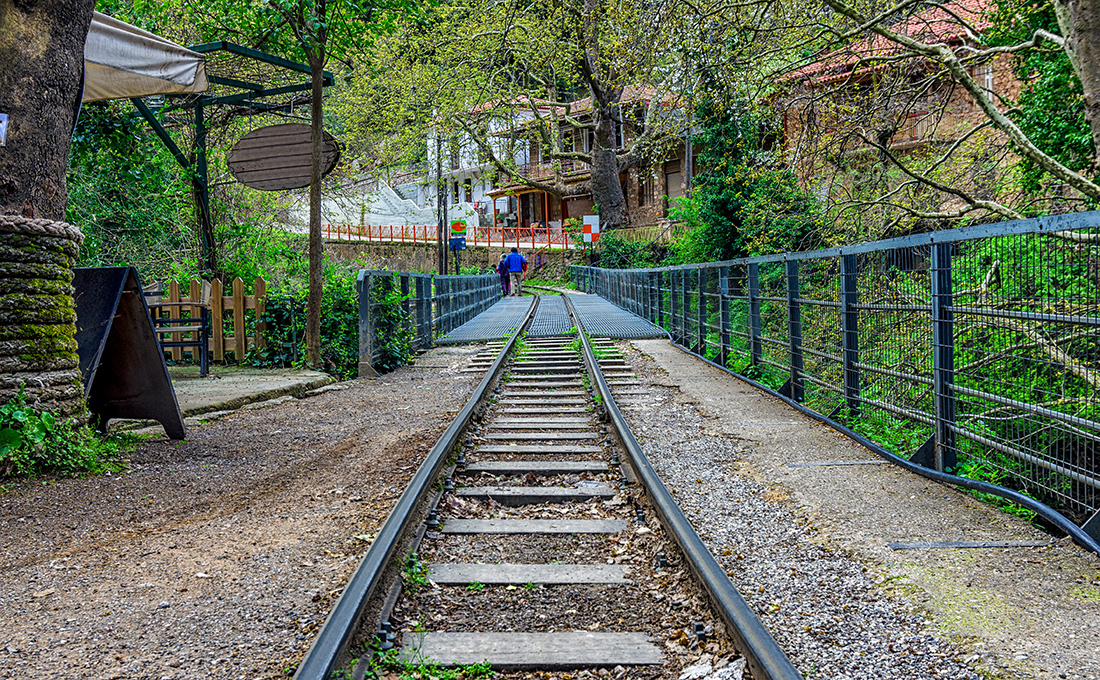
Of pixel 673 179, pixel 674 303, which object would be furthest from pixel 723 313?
pixel 673 179

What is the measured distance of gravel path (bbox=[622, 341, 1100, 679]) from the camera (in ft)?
8.89

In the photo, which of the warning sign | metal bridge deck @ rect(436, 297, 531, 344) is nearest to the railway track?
metal bridge deck @ rect(436, 297, 531, 344)

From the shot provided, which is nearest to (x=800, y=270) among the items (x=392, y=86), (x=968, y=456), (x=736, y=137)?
(x=968, y=456)

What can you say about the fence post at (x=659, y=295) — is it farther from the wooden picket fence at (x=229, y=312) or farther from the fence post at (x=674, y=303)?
the wooden picket fence at (x=229, y=312)

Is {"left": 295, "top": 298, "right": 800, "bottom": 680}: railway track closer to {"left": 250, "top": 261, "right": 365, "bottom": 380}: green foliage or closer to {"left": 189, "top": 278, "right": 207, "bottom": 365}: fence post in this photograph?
{"left": 250, "top": 261, "right": 365, "bottom": 380}: green foliage

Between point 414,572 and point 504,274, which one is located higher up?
point 504,274

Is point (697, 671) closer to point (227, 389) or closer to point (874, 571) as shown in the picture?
point (874, 571)

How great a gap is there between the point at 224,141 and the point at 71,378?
10297 millimetres

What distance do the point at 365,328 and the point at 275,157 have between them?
9.08 feet

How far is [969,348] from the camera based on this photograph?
489cm

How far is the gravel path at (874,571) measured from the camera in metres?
2.71

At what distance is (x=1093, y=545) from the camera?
11.5 feet

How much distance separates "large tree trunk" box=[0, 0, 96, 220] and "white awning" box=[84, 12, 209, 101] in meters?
2.26

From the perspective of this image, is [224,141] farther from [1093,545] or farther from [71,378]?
[1093,545]
